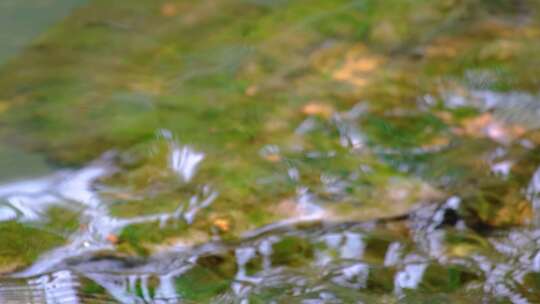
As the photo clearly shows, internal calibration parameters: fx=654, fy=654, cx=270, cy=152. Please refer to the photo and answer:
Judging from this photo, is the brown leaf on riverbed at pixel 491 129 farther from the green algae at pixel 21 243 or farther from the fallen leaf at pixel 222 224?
the green algae at pixel 21 243

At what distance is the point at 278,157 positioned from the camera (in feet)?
8.75

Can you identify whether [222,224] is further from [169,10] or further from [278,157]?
[169,10]

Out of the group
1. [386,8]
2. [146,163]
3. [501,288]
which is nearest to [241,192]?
[146,163]

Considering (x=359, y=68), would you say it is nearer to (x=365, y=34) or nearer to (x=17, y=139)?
(x=365, y=34)

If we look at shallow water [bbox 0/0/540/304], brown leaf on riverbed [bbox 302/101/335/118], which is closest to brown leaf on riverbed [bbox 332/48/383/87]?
shallow water [bbox 0/0/540/304]

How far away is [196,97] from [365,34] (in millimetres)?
1059

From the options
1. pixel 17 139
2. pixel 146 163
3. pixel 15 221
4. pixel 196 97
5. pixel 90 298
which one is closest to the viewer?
pixel 90 298

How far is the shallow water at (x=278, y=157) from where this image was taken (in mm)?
2162

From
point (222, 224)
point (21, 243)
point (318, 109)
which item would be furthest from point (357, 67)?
point (21, 243)

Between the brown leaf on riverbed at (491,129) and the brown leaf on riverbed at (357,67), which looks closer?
the brown leaf on riverbed at (491,129)

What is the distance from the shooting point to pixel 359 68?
3322 millimetres

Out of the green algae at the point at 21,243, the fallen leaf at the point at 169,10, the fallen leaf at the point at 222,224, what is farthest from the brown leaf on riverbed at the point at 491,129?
the fallen leaf at the point at 169,10

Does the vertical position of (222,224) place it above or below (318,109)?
below

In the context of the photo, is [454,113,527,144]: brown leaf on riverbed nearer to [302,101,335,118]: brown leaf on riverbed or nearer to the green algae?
[302,101,335,118]: brown leaf on riverbed
